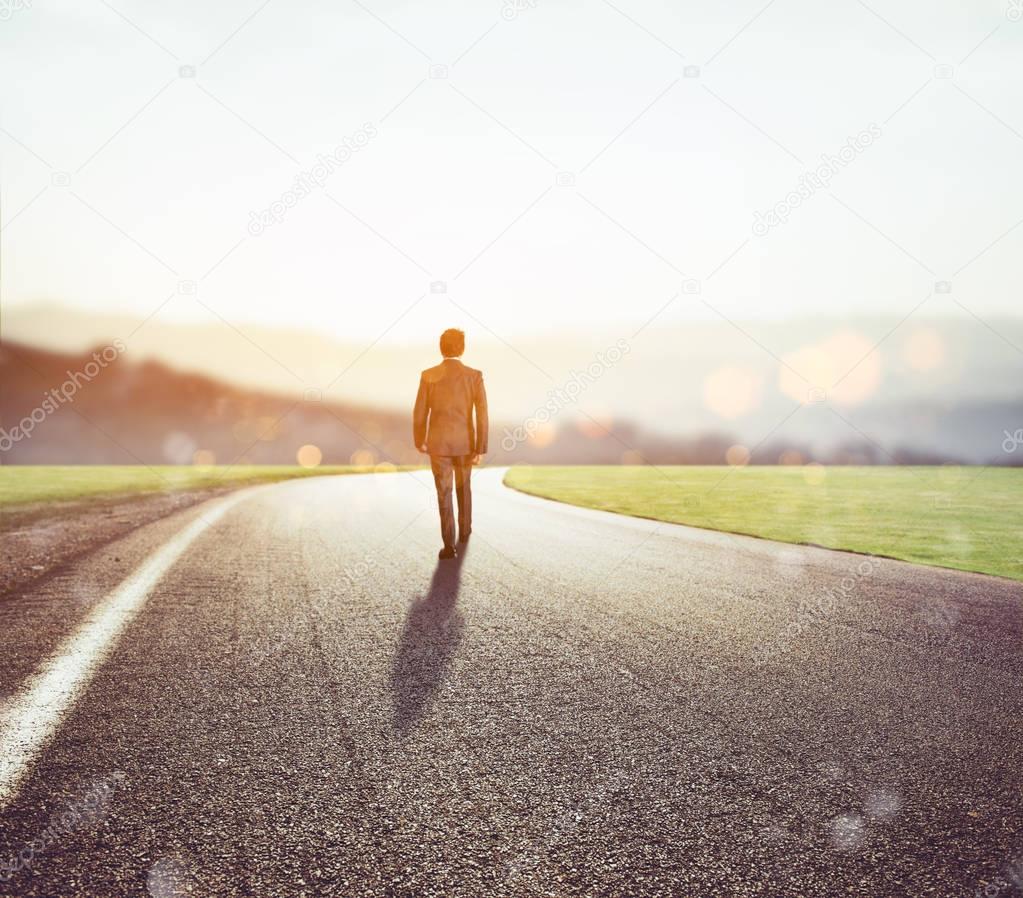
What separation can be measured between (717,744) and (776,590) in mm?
3843

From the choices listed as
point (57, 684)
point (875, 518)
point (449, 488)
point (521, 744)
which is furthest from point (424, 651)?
point (875, 518)

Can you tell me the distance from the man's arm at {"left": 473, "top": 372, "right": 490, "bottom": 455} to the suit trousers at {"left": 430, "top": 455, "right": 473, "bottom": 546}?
196mm

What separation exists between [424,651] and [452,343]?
5233 millimetres

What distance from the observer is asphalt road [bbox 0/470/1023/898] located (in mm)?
2232

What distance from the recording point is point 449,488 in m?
8.78

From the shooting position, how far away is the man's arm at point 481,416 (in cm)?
909

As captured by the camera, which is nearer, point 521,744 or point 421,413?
point 521,744

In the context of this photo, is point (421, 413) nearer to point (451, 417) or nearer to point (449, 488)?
point (451, 417)

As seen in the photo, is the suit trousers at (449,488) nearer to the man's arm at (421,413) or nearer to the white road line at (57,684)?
the man's arm at (421,413)

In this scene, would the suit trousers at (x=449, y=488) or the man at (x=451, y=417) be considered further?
the man at (x=451, y=417)

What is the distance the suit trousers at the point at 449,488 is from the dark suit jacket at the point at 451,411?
13 centimetres

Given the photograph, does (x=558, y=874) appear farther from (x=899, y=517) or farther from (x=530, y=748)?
(x=899, y=517)

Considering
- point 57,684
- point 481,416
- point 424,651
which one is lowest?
point 424,651

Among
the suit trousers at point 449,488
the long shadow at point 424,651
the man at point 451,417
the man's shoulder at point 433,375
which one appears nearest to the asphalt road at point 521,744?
the long shadow at point 424,651
